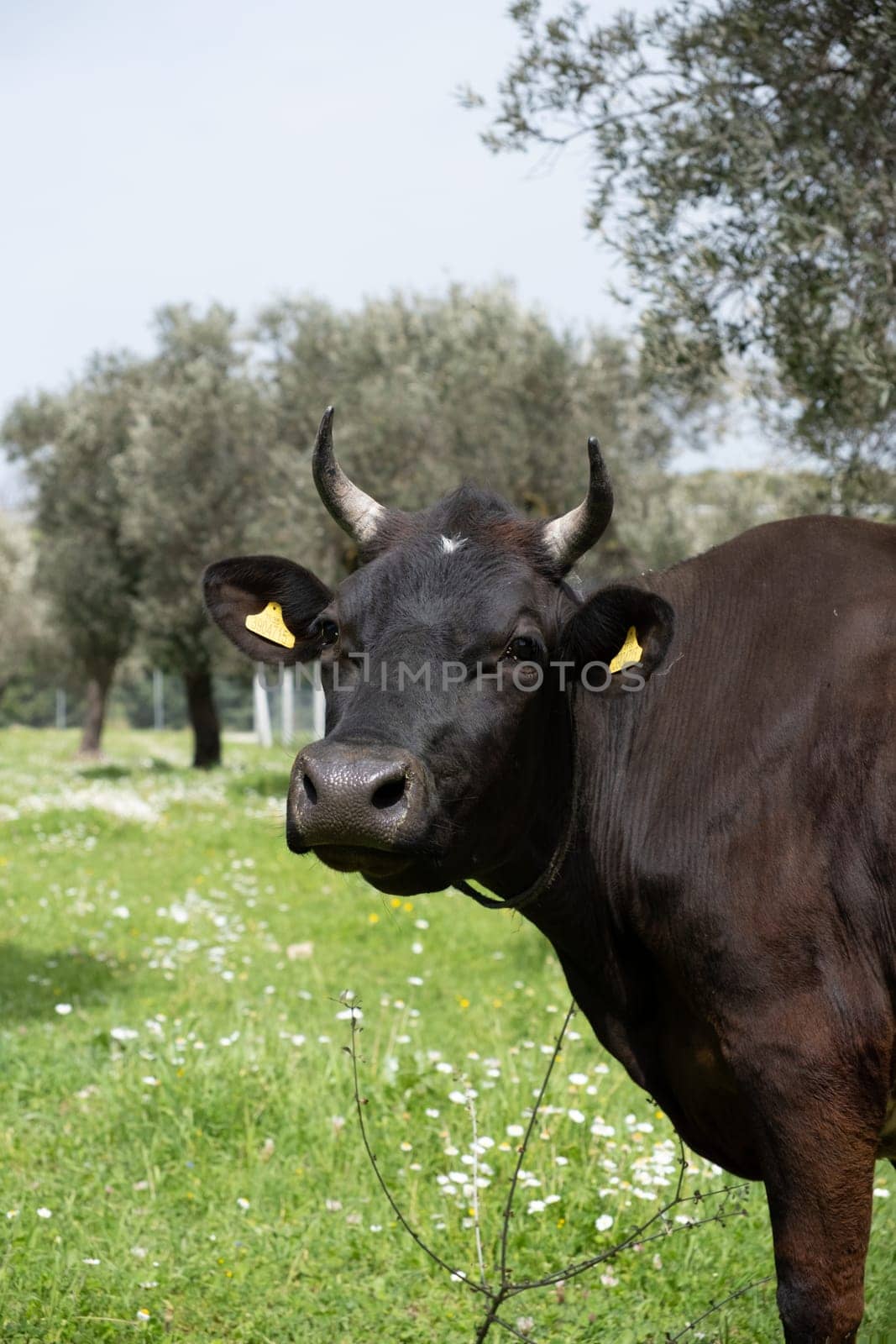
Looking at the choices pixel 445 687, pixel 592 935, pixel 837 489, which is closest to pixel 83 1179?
pixel 592 935

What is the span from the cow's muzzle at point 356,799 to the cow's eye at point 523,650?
1.82ft

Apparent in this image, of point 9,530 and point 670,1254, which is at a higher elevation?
point 9,530

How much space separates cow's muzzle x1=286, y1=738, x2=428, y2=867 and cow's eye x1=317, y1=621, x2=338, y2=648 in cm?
65

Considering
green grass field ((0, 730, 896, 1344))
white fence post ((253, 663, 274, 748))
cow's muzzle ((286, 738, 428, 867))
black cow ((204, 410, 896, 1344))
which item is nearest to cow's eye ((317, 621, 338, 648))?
black cow ((204, 410, 896, 1344))

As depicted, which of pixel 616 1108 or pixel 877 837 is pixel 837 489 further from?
pixel 877 837

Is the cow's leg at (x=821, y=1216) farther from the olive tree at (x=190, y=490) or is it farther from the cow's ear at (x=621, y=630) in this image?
the olive tree at (x=190, y=490)

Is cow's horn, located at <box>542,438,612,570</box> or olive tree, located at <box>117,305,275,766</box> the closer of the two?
cow's horn, located at <box>542,438,612,570</box>

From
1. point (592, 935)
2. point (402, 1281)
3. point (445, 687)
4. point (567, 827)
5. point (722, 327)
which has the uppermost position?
point (722, 327)

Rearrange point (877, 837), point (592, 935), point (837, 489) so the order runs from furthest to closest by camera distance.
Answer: point (837, 489)
point (592, 935)
point (877, 837)

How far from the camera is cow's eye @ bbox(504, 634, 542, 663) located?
3.48 meters

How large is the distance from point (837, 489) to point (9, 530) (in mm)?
34917

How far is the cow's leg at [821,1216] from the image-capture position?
9.86ft

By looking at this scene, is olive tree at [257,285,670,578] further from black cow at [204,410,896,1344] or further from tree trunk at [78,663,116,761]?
black cow at [204,410,896,1344]

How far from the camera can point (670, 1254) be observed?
481 centimetres
